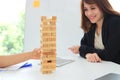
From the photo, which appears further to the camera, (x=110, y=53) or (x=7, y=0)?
(x=7, y=0)

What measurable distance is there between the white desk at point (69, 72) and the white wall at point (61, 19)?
143cm

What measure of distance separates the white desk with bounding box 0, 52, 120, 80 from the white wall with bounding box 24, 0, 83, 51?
1.43m

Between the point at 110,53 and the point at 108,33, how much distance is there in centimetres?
19

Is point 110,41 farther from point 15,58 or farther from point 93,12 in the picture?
point 15,58

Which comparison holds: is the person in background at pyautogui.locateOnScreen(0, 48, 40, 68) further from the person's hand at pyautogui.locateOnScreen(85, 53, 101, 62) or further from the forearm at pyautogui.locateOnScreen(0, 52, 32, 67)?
the person's hand at pyautogui.locateOnScreen(85, 53, 101, 62)

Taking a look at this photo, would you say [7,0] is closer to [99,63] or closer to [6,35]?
[6,35]

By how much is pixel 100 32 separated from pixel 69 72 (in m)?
0.82

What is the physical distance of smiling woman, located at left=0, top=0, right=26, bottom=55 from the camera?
132 inches

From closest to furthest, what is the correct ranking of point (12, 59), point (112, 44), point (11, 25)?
point (12, 59) < point (112, 44) < point (11, 25)

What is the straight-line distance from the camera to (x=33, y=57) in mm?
1742

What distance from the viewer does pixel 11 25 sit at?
3459 mm

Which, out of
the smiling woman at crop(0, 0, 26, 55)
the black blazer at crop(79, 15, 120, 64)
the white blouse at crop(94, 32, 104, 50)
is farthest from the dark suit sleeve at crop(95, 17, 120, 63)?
the smiling woman at crop(0, 0, 26, 55)

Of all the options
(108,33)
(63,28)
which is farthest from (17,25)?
(108,33)

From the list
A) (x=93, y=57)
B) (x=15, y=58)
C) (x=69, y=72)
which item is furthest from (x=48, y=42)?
(x=93, y=57)
